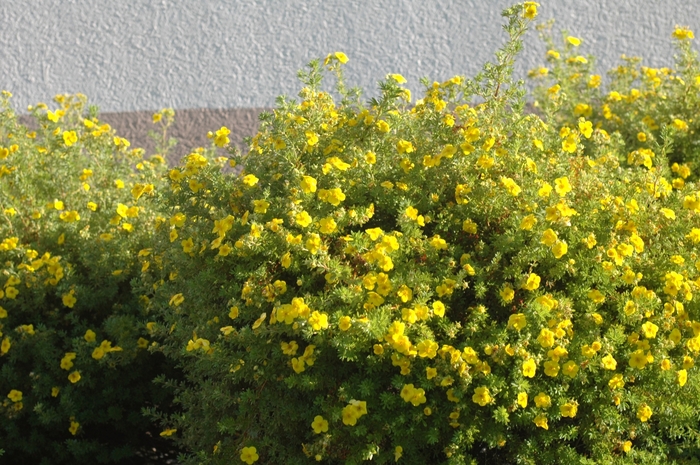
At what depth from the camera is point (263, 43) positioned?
571 centimetres

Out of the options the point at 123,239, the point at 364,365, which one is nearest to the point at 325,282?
the point at 364,365

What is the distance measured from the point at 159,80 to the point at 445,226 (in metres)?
3.53

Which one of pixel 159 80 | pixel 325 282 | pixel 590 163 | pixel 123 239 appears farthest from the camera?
pixel 159 80

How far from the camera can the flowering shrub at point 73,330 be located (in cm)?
302

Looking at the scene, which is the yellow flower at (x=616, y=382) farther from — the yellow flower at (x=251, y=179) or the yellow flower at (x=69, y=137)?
the yellow flower at (x=69, y=137)

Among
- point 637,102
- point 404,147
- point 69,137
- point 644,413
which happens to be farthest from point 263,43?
point 644,413

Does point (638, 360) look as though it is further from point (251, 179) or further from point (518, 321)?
point (251, 179)

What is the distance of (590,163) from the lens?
2.88 metres

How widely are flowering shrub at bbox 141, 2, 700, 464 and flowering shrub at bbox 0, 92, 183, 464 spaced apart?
0.43 m

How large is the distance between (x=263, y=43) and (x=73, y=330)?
3.06m

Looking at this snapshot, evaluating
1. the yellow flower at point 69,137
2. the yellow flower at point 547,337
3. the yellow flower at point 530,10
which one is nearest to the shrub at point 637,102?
the yellow flower at point 530,10

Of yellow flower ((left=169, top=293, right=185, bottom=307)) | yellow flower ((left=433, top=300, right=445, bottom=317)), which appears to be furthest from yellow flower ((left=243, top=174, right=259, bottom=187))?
yellow flower ((left=433, top=300, right=445, bottom=317))

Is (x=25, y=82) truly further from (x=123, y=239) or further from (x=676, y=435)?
(x=676, y=435)

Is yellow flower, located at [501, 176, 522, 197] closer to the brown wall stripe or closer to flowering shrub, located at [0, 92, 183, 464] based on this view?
flowering shrub, located at [0, 92, 183, 464]
